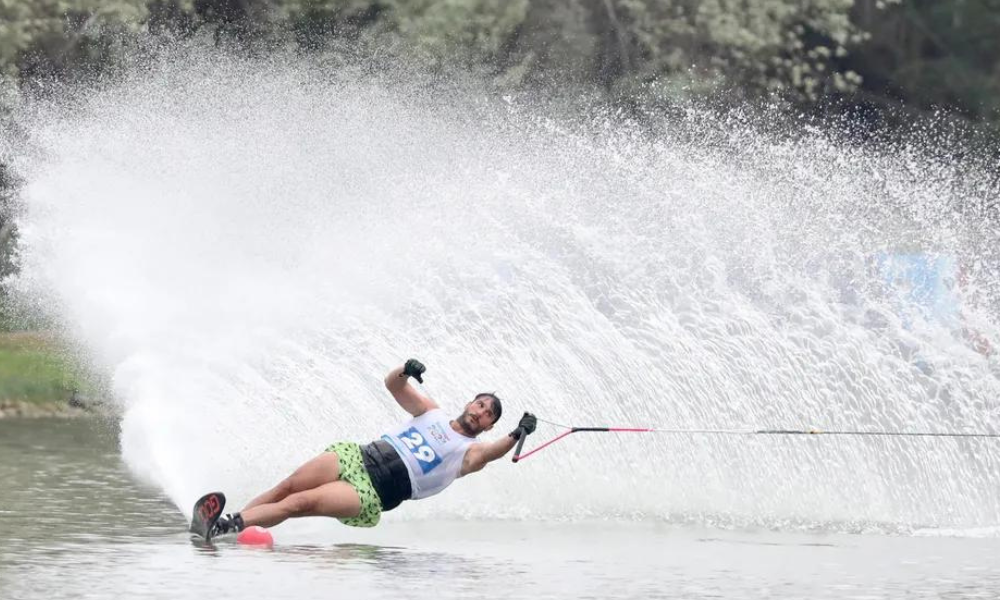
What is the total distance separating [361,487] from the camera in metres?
12.9

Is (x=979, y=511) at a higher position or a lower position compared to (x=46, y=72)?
lower

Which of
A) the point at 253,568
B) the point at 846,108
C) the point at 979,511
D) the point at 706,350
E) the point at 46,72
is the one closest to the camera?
the point at 253,568

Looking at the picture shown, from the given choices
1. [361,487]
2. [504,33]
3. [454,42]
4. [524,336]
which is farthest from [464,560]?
[504,33]

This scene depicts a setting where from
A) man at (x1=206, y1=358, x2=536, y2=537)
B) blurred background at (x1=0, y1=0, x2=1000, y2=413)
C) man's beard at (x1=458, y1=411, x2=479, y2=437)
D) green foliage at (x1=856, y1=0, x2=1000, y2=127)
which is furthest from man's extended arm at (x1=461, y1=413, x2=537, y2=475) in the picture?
green foliage at (x1=856, y1=0, x2=1000, y2=127)

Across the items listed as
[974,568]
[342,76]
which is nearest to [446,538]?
[974,568]

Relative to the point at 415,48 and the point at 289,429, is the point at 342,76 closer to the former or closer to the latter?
the point at 415,48

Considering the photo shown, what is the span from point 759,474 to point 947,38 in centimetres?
2988

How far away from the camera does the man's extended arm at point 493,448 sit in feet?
42.2

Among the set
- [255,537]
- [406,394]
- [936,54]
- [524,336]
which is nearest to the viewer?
[255,537]

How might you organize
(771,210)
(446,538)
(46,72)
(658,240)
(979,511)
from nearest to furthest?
(446,538) < (979,511) < (658,240) < (771,210) < (46,72)

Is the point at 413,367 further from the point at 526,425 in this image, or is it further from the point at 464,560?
the point at 464,560

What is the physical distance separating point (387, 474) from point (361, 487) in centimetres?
20

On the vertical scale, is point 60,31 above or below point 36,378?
above

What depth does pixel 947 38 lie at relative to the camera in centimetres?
4347
